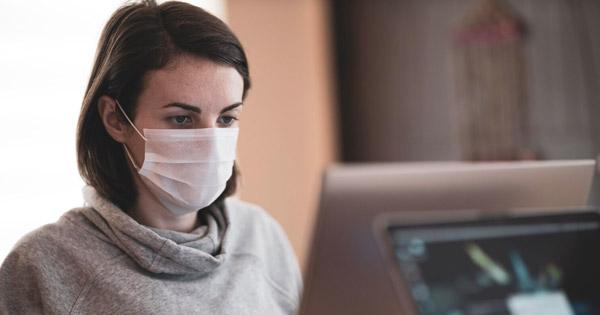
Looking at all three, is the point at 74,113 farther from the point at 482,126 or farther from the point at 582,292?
the point at 482,126

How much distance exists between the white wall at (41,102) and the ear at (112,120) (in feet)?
0.59

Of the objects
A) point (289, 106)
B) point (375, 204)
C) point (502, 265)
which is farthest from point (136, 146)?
point (289, 106)

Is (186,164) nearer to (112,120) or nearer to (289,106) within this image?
(112,120)

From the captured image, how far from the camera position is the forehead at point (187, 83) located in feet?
3.36

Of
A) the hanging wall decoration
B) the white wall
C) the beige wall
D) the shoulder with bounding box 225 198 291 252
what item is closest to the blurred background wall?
the hanging wall decoration

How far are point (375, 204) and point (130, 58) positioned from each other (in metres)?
0.49

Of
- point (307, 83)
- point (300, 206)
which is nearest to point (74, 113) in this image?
point (300, 206)

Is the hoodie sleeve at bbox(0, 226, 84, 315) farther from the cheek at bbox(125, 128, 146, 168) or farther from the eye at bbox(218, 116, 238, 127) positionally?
the eye at bbox(218, 116, 238, 127)

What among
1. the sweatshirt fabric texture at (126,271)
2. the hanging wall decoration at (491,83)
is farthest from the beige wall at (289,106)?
the sweatshirt fabric texture at (126,271)

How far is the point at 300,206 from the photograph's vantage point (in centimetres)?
294

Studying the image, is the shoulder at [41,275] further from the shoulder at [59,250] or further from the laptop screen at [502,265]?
the laptop screen at [502,265]

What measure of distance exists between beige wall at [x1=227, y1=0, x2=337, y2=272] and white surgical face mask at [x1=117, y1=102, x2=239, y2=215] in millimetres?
989

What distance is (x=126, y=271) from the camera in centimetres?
102

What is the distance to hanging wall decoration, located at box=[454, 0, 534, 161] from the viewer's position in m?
3.06
